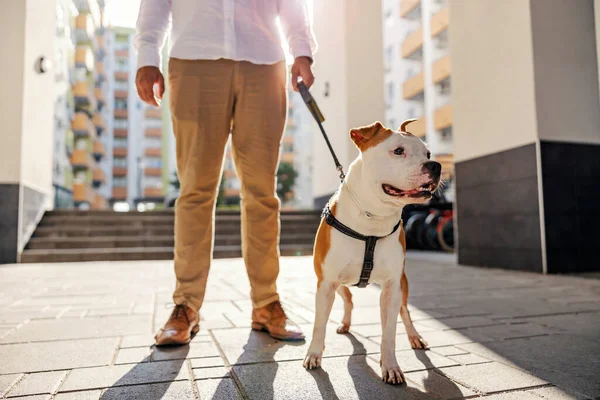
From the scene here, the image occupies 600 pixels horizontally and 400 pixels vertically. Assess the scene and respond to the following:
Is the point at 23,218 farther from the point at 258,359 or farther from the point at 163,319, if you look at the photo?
the point at 258,359

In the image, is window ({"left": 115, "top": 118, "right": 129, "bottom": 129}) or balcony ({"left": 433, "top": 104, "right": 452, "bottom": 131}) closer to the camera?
balcony ({"left": 433, "top": 104, "right": 452, "bottom": 131})

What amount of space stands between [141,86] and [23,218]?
610 centimetres

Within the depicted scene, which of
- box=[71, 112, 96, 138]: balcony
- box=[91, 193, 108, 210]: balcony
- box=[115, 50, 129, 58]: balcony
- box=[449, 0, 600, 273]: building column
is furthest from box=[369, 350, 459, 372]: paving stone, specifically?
box=[115, 50, 129, 58]: balcony

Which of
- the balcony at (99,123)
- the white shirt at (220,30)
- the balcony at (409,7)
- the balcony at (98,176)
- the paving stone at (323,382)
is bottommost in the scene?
the paving stone at (323,382)

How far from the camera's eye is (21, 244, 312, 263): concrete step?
7.15m

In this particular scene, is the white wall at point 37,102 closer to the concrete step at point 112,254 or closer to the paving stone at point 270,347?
the concrete step at point 112,254

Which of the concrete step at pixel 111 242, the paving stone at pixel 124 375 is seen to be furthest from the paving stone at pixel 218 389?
the concrete step at pixel 111 242

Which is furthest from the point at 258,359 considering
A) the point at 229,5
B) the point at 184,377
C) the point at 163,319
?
the point at 229,5

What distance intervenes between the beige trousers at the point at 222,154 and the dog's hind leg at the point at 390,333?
0.80m

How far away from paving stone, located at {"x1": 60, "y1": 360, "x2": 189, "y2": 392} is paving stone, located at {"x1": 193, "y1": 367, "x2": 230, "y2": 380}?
40mm

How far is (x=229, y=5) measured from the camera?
7.73 feet

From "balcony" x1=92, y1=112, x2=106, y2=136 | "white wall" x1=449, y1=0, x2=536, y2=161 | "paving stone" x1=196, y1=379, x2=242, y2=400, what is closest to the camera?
"paving stone" x1=196, y1=379, x2=242, y2=400

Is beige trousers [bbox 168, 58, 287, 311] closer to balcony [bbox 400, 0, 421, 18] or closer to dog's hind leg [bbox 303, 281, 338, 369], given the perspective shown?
dog's hind leg [bbox 303, 281, 338, 369]

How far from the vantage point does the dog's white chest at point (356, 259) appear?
1.75 m
